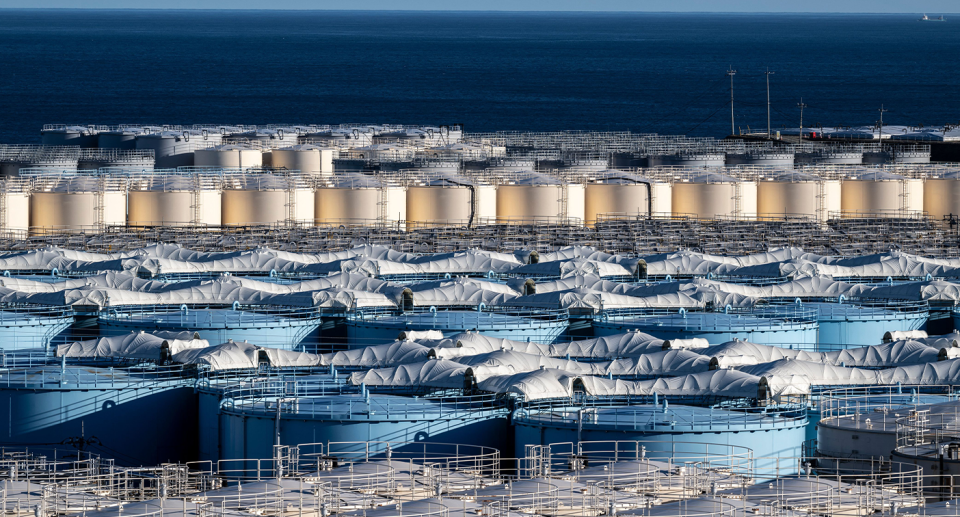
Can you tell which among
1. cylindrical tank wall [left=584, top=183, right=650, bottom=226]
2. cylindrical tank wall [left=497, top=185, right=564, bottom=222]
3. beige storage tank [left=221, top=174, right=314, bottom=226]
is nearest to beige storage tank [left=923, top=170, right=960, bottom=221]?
cylindrical tank wall [left=584, top=183, right=650, bottom=226]

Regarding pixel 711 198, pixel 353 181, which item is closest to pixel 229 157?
pixel 353 181

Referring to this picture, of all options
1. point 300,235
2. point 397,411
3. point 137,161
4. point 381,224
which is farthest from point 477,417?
point 137,161

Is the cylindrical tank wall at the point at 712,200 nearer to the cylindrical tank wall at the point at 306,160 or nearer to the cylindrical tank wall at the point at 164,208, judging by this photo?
the cylindrical tank wall at the point at 306,160

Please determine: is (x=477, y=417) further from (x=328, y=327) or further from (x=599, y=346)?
(x=328, y=327)

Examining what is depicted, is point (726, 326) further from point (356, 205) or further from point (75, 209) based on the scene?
point (75, 209)

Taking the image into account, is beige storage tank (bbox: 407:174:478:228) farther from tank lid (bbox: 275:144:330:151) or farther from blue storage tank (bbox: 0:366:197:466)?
blue storage tank (bbox: 0:366:197:466)

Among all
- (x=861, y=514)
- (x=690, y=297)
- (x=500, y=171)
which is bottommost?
(x=861, y=514)
